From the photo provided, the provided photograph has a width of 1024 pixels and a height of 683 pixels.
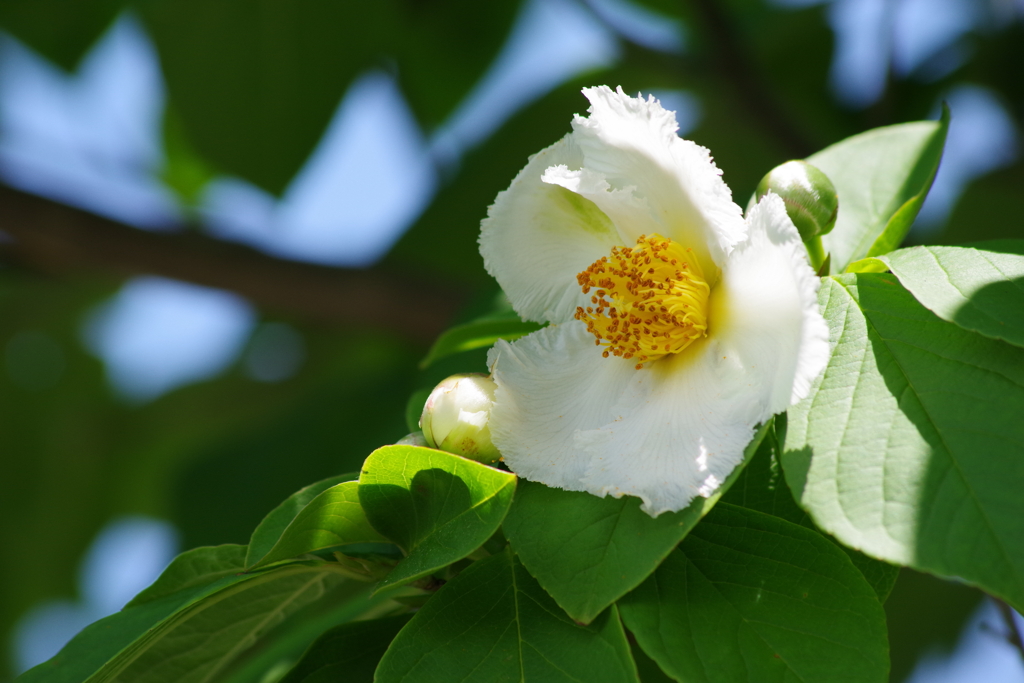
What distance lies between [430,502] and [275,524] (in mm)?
169

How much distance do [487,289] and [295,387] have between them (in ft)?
6.88

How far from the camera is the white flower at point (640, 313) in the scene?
78 centimetres

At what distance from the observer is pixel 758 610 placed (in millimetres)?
772

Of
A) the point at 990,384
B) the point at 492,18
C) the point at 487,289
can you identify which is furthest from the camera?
the point at 492,18

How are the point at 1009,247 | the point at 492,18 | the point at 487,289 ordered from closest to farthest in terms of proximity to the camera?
1. the point at 1009,247
2. the point at 487,289
3. the point at 492,18

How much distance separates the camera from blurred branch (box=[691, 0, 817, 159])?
231 cm

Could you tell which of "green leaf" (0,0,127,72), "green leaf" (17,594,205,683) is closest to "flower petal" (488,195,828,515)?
"green leaf" (17,594,205,683)

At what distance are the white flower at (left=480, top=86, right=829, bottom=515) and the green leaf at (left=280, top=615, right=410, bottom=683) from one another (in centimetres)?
26

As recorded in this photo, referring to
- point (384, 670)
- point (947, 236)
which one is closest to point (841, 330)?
point (384, 670)

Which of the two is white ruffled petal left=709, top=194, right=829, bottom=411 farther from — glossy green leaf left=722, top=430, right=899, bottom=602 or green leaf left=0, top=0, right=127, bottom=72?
green leaf left=0, top=0, right=127, bottom=72

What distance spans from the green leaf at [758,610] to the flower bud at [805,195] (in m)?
0.30

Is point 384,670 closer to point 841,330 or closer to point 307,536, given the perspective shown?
point 307,536

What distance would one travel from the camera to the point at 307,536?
83 centimetres

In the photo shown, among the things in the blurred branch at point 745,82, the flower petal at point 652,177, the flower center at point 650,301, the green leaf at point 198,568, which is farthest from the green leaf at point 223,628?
the blurred branch at point 745,82
